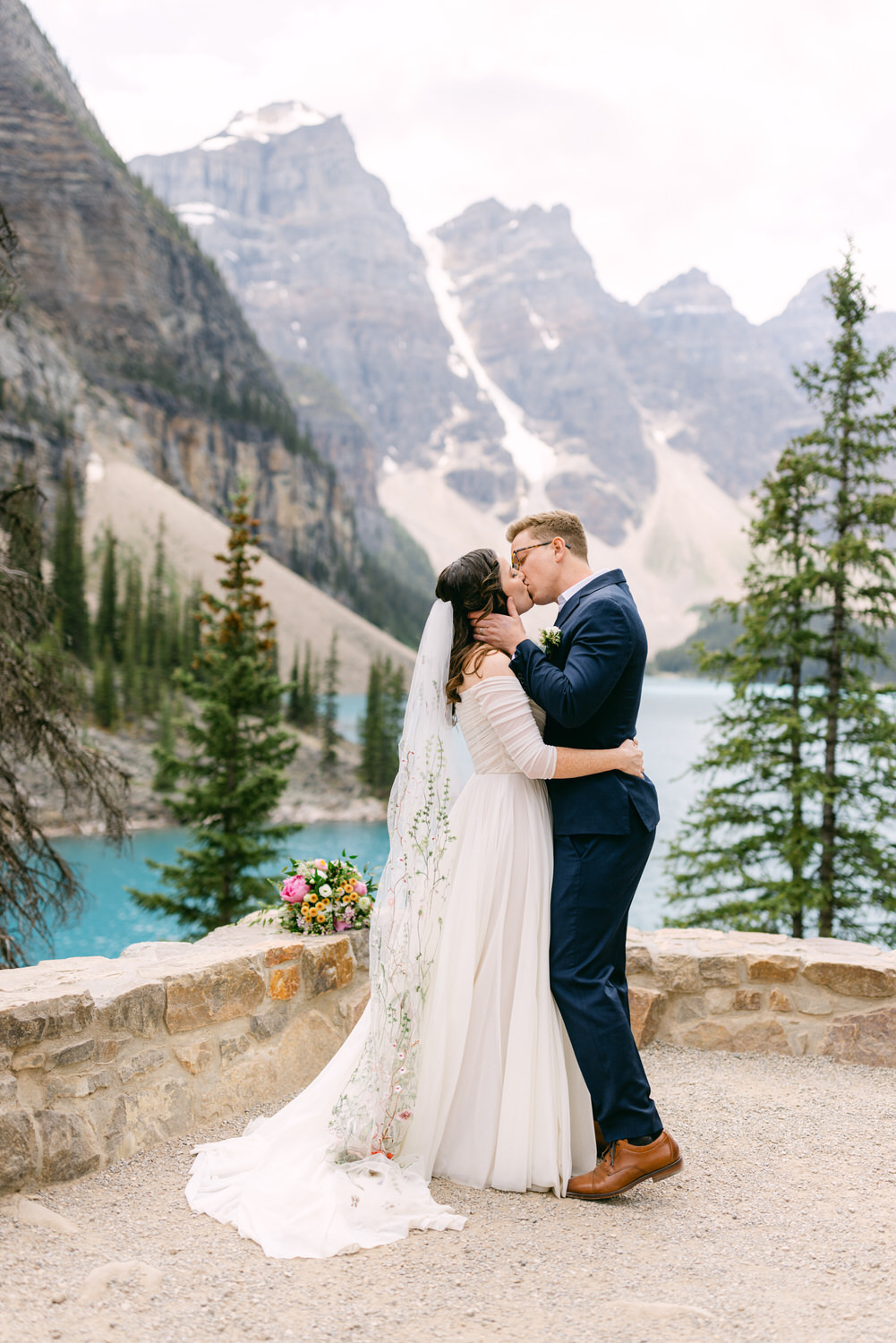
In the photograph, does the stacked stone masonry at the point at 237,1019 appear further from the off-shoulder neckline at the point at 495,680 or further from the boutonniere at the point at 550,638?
the boutonniere at the point at 550,638

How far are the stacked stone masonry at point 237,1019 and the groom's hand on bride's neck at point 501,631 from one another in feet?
5.07

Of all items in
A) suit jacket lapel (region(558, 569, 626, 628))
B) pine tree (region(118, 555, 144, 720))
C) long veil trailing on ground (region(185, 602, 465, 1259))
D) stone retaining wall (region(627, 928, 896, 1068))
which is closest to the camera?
long veil trailing on ground (region(185, 602, 465, 1259))

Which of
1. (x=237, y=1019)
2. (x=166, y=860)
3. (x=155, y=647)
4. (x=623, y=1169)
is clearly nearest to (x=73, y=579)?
(x=155, y=647)

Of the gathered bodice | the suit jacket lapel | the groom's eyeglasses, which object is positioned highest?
the groom's eyeglasses

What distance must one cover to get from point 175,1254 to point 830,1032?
10.2ft

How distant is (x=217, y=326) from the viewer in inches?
4040

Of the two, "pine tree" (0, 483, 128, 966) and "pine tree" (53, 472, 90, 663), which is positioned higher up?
"pine tree" (53, 472, 90, 663)

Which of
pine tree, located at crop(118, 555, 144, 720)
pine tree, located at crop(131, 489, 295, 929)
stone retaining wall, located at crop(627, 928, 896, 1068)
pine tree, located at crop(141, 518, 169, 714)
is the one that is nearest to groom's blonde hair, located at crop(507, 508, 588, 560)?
stone retaining wall, located at crop(627, 928, 896, 1068)

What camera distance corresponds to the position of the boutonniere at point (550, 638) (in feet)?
10.1

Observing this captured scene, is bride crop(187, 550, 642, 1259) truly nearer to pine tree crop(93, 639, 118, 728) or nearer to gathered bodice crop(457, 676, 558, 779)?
gathered bodice crop(457, 676, 558, 779)

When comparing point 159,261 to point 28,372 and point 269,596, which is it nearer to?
point 28,372

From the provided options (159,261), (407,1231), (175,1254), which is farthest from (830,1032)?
(159,261)

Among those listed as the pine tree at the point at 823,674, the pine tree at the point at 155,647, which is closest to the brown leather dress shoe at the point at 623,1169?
the pine tree at the point at 823,674

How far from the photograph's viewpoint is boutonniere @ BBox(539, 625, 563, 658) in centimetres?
308
